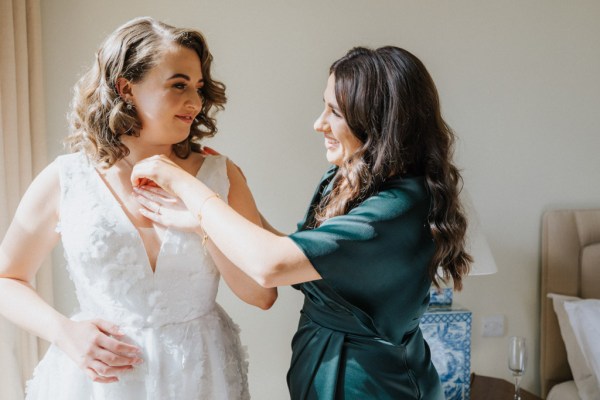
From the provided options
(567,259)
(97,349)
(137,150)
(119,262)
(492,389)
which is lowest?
(492,389)

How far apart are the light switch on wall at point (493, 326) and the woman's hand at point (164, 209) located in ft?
5.69

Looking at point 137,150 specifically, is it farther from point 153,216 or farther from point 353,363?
point 353,363

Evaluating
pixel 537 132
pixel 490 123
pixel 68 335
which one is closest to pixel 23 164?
pixel 68 335

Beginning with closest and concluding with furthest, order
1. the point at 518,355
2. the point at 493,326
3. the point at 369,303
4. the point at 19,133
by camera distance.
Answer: the point at 369,303 < the point at 19,133 < the point at 518,355 < the point at 493,326

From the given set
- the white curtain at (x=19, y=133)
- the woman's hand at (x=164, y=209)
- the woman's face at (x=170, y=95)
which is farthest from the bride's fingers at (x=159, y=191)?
the white curtain at (x=19, y=133)

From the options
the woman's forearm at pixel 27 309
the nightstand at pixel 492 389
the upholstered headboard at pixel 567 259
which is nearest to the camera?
the woman's forearm at pixel 27 309

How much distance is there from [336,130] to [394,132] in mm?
143

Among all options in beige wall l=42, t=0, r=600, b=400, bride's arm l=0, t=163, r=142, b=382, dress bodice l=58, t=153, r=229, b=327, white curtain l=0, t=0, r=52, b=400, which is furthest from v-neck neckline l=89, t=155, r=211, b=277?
beige wall l=42, t=0, r=600, b=400

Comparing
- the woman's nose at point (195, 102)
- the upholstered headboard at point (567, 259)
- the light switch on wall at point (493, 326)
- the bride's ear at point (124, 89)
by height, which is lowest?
the light switch on wall at point (493, 326)

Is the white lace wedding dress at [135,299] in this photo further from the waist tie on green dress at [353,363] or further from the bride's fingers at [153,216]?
the waist tie on green dress at [353,363]

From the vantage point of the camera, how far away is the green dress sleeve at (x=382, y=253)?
1.23 metres

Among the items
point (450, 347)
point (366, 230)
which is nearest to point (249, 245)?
point (366, 230)

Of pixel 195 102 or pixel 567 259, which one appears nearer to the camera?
pixel 195 102

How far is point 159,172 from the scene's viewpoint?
4.26ft
